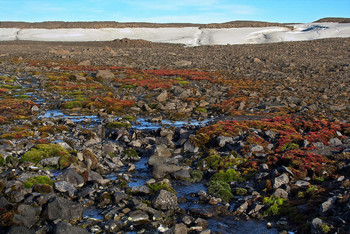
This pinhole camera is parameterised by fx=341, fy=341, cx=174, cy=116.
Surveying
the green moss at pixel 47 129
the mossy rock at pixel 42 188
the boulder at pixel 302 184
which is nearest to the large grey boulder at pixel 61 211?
the mossy rock at pixel 42 188

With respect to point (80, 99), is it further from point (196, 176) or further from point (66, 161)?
point (196, 176)

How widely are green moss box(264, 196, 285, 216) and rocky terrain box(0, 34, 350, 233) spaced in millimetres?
41

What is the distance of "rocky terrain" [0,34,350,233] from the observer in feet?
34.4

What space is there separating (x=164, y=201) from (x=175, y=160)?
4.45m

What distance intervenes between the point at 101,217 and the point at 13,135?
10231mm

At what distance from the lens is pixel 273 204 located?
37.1ft

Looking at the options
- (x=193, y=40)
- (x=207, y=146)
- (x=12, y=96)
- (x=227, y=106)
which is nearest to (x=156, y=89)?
(x=227, y=106)

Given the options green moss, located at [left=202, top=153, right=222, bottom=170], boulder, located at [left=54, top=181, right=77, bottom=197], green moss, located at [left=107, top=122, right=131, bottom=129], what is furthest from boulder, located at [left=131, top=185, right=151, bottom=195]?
green moss, located at [left=107, top=122, right=131, bottom=129]

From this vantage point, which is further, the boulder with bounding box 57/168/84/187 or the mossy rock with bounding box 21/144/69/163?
the mossy rock with bounding box 21/144/69/163

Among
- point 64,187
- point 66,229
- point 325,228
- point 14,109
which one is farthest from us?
point 14,109

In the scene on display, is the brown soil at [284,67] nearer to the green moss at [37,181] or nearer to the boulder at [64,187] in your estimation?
the boulder at [64,187]

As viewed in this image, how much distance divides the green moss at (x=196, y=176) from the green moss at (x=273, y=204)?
3.41 metres

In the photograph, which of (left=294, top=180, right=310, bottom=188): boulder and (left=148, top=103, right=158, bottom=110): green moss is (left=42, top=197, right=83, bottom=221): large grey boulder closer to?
(left=294, top=180, right=310, bottom=188): boulder

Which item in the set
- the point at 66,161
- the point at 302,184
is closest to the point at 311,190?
the point at 302,184
